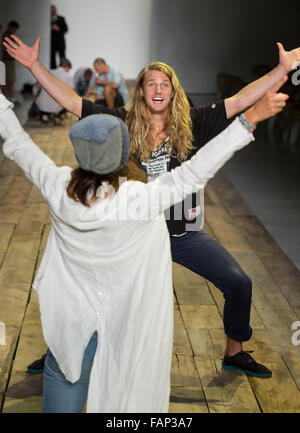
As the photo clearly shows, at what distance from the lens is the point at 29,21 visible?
14.0 m

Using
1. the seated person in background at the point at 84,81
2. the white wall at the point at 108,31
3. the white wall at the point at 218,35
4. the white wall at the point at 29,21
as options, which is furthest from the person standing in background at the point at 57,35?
the seated person in background at the point at 84,81

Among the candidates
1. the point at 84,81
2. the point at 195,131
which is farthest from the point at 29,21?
the point at 195,131

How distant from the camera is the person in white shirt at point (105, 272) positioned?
175 centimetres

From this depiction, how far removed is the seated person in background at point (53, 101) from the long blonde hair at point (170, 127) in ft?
24.6

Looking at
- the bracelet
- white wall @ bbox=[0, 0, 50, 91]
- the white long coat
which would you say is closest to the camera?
the bracelet

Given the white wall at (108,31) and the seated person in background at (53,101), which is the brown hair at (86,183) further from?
the white wall at (108,31)

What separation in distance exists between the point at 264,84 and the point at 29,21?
12367 mm

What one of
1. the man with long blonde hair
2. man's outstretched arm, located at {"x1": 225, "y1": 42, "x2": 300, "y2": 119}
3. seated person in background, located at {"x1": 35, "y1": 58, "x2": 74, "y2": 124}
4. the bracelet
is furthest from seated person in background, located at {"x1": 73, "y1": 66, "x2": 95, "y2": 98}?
the bracelet

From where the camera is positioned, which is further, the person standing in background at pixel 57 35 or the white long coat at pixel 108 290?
the person standing in background at pixel 57 35

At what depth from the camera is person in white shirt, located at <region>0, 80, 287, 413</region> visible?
1752mm

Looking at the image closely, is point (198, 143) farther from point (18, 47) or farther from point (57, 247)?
point (57, 247)

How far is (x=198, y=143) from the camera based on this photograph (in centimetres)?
271

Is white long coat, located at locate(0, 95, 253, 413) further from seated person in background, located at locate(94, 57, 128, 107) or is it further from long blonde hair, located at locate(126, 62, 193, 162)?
seated person in background, located at locate(94, 57, 128, 107)

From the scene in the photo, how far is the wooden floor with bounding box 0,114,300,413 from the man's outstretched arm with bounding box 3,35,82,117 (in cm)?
122
